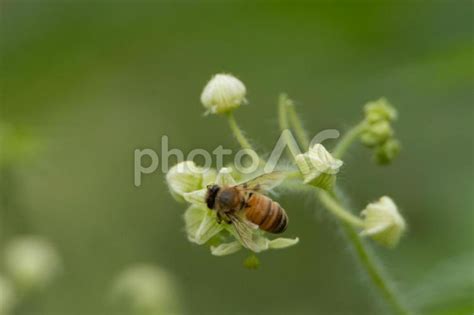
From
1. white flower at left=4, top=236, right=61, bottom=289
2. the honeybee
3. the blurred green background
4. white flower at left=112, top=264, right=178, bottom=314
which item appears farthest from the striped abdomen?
white flower at left=4, top=236, right=61, bottom=289

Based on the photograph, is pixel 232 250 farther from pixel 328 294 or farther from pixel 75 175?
pixel 75 175

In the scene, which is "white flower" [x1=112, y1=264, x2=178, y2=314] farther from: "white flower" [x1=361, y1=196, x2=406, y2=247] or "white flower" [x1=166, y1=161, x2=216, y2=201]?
→ "white flower" [x1=361, y1=196, x2=406, y2=247]

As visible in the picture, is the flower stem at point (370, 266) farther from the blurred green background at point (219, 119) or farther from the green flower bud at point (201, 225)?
the blurred green background at point (219, 119)

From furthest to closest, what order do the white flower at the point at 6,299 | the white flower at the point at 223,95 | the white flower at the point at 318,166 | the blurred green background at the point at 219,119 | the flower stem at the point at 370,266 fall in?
the blurred green background at the point at 219,119
the white flower at the point at 6,299
the white flower at the point at 223,95
the flower stem at the point at 370,266
the white flower at the point at 318,166

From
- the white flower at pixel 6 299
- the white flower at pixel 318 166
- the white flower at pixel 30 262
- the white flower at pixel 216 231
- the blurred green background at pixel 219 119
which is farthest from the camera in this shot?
the blurred green background at pixel 219 119

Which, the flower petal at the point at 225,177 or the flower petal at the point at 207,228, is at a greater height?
the flower petal at the point at 225,177

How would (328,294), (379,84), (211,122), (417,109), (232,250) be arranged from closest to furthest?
(232,250) < (379,84) < (417,109) < (328,294) < (211,122)

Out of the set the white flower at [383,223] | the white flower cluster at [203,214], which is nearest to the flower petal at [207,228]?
the white flower cluster at [203,214]

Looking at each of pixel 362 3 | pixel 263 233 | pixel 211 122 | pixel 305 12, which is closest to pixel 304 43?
pixel 305 12
